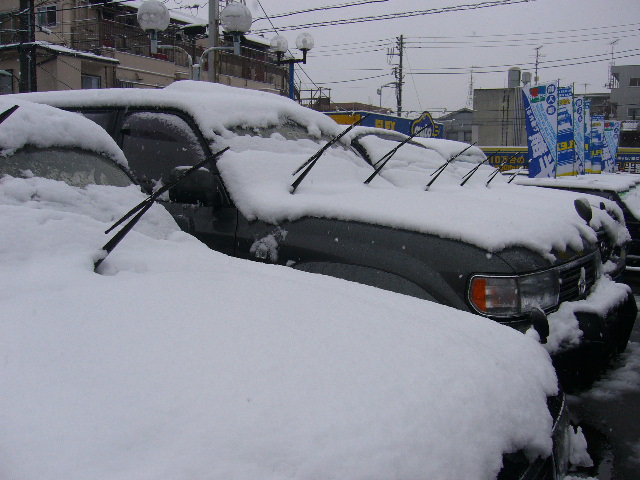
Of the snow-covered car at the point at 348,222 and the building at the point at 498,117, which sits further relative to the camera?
the building at the point at 498,117

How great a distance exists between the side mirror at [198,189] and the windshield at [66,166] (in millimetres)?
338

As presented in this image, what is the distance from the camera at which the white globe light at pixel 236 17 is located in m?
10.2

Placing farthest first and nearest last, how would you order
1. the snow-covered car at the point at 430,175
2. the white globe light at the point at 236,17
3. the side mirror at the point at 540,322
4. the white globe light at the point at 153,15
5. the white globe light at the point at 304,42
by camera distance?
1. the white globe light at the point at 304,42
2. the white globe light at the point at 153,15
3. the white globe light at the point at 236,17
4. the snow-covered car at the point at 430,175
5. the side mirror at the point at 540,322

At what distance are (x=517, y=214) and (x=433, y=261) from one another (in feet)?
2.74

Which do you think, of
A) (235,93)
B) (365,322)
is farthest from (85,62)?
(365,322)

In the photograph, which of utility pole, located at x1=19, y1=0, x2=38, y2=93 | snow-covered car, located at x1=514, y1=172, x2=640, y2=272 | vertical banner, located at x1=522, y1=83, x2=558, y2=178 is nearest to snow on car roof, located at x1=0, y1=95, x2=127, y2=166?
snow-covered car, located at x1=514, y1=172, x2=640, y2=272

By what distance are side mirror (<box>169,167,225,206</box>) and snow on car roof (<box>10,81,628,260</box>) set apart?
0.16 meters

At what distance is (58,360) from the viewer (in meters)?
1.16

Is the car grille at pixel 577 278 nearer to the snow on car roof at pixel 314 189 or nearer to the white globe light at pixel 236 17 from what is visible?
the snow on car roof at pixel 314 189

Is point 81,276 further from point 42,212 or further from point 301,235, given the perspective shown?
point 301,235

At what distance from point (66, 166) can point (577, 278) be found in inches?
108

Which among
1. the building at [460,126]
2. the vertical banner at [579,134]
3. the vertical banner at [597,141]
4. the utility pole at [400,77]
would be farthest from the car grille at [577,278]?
the building at [460,126]

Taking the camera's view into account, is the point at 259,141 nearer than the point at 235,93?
Yes

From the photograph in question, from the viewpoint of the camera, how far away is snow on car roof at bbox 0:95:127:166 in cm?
208
